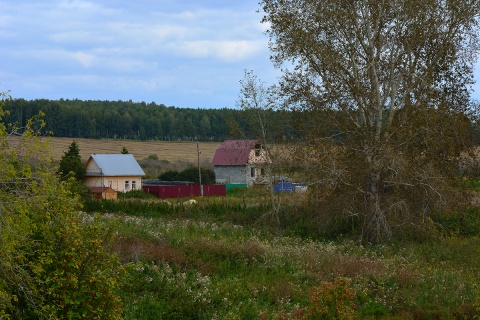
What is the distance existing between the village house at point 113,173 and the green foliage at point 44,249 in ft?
158

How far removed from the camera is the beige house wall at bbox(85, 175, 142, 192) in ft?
→ 198

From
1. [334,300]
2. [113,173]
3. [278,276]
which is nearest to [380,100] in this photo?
[278,276]

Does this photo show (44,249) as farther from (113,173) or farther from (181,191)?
(113,173)

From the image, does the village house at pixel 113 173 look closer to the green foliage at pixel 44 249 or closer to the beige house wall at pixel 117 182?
the beige house wall at pixel 117 182

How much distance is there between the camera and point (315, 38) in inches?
1177

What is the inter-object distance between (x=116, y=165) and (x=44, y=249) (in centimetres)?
5116

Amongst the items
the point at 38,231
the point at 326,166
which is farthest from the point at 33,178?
the point at 326,166

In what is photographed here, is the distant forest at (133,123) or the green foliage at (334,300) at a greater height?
the distant forest at (133,123)

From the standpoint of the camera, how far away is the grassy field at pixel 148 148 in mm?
92125

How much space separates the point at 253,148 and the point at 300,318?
20.0 meters

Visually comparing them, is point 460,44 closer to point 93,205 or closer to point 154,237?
point 154,237

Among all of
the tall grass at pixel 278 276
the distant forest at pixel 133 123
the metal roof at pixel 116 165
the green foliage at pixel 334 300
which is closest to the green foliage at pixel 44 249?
the tall grass at pixel 278 276

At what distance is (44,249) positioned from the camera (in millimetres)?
11586

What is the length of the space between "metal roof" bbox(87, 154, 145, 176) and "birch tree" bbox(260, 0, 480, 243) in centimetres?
3294
